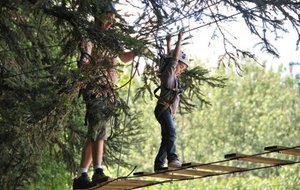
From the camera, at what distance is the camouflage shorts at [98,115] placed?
16.6 ft

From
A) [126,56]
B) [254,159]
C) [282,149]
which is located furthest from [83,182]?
[282,149]

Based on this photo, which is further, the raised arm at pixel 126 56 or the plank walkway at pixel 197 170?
the raised arm at pixel 126 56

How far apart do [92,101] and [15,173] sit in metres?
3.16

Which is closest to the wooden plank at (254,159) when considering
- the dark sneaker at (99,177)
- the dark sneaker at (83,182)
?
the dark sneaker at (99,177)

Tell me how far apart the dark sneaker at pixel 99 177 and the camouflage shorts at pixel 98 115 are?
0.23m

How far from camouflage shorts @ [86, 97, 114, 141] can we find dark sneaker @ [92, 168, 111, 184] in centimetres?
23

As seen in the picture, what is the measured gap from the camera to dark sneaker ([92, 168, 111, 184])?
4.96 metres

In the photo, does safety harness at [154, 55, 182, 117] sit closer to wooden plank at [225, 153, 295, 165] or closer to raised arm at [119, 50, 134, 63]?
raised arm at [119, 50, 134, 63]

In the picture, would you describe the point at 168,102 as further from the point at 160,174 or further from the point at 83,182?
the point at 83,182

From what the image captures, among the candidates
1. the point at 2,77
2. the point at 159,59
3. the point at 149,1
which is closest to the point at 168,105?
the point at 159,59

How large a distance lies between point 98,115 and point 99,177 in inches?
16.3

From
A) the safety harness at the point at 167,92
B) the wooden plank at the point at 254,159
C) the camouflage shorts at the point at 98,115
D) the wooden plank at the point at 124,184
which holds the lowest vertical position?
the wooden plank at the point at 124,184

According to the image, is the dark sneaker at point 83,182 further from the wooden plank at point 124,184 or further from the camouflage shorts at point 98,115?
the camouflage shorts at point 98,115

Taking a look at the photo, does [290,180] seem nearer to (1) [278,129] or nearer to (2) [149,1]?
(1) [278,129]
